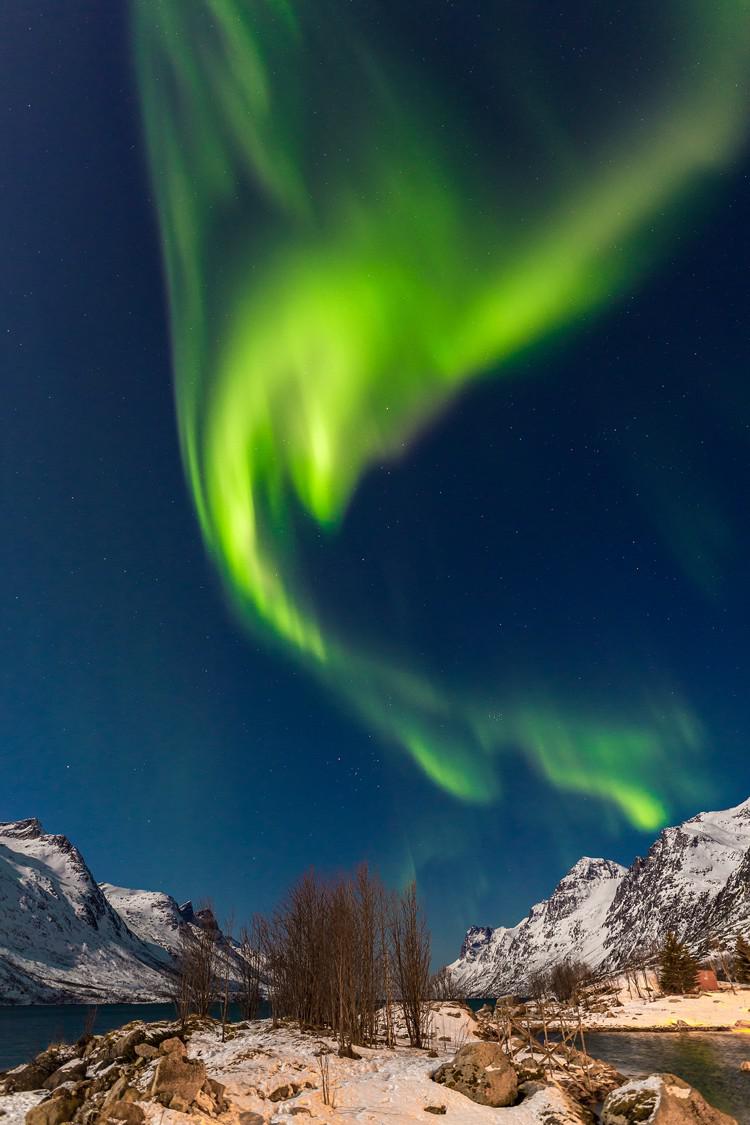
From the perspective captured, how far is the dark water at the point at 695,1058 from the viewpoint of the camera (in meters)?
38.1

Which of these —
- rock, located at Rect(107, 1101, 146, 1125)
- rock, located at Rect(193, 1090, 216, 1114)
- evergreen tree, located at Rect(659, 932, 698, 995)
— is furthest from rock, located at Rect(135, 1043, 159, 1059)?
evergreen tree, located at Rect(659, 932, 698, 995)

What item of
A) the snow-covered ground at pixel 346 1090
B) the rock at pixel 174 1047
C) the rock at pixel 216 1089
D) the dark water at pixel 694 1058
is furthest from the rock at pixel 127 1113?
the dark water at pixel 694 1058

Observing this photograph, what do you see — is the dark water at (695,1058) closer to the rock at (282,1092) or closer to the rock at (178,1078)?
the rock at (282,1092)

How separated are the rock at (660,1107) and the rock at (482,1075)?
571cm

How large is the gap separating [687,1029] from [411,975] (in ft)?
222

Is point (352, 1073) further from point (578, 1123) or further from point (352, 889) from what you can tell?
point (352, 889)

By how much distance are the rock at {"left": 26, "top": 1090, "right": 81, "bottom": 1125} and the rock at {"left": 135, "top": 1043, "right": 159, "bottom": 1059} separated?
7454 millimetres

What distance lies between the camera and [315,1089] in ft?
90.1

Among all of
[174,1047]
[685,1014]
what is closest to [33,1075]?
[174,1047]

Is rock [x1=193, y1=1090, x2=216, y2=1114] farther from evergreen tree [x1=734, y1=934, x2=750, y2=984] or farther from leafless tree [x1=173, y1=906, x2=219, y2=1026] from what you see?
evergreen tree [x1=734, y1=934, x2=750, y2=984]

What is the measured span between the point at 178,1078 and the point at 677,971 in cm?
15624

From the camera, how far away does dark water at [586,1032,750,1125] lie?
3812 cm

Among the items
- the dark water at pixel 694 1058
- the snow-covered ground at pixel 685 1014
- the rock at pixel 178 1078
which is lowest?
the snow-covered ground at pixel 685 1014

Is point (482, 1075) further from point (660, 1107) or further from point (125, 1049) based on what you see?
point (125, 1049)
